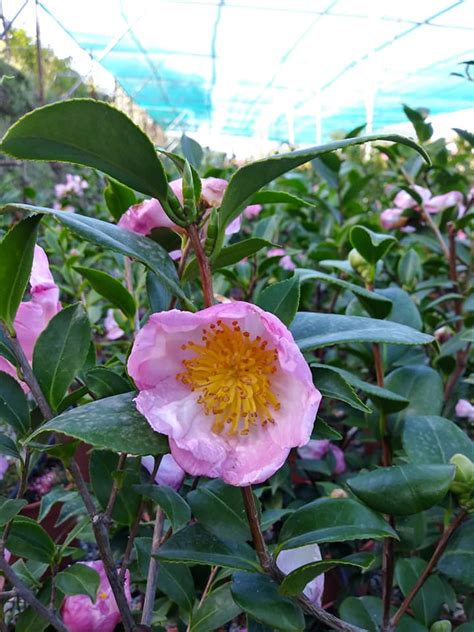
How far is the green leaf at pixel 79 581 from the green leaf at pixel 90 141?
0.42 meters

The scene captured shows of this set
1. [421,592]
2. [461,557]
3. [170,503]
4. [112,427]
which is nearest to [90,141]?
[112,427]

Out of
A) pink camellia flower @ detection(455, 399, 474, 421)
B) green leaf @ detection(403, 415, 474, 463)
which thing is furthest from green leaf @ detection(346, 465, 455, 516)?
pink camellia flower @ detection(455, 399, 474, 421)

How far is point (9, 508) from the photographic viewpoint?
0.53 metres

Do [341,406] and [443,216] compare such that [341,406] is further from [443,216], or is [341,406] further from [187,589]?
[187,589]

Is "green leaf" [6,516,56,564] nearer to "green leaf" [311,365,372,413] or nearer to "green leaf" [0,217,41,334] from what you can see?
"green leaf" [0,217,41,334]

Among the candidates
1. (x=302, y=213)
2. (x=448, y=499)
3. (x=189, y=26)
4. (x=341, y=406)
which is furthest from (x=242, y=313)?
(x=189, y=26)

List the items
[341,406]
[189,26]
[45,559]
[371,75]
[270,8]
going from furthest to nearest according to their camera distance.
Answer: [371,75] → [189,26] → [270,8] → [341,406] → [45,559]

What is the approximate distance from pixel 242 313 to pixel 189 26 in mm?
10904

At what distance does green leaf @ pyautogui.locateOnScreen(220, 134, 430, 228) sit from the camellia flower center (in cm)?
10

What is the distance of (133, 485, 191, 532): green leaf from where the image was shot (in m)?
0.54

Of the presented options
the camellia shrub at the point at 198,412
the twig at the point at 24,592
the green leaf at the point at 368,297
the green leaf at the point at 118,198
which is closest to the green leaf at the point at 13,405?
the camellia shrub at the point at 198,412

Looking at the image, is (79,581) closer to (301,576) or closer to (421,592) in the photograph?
(301,576)

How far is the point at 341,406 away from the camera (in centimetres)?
124

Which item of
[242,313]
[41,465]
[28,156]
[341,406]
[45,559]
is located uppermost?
[28,156]
